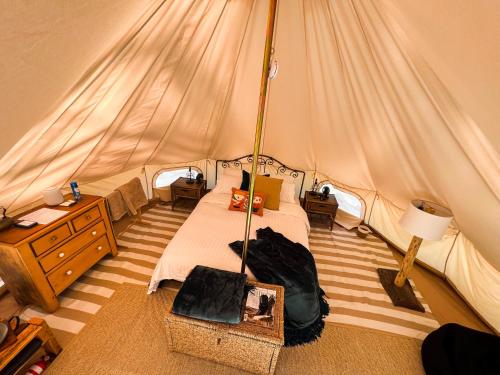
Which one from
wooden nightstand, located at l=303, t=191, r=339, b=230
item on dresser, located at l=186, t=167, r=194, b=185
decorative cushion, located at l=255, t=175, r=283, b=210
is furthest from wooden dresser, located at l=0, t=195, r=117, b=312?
wooden nightstand, located at l=303, t=191, r=339, b=230

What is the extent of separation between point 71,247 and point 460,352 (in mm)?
3544

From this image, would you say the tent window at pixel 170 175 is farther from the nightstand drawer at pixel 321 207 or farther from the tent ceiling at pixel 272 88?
the nightstand drawer at pixel 321 207

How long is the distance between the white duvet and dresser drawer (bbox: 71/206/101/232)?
902mm

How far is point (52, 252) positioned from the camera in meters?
1.93

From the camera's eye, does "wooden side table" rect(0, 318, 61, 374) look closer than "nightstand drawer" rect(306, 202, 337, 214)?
Yes

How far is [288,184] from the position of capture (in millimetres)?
3404

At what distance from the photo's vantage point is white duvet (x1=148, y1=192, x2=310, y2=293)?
211 centimetres

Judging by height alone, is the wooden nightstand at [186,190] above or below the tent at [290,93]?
below

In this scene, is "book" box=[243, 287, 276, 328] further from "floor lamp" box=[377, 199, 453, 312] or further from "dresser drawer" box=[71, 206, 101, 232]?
"dresser drawer" box=[71, 206, 101, 232]

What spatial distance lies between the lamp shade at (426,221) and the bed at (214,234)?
41.1 inches

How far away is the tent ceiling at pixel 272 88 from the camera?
0.86m

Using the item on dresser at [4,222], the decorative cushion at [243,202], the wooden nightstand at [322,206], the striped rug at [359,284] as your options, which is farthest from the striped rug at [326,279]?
the decorative cushion at [243,202]

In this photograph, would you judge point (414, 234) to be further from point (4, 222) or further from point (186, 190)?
point (4, 222)

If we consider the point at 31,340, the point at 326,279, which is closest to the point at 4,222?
the point at 31,340
